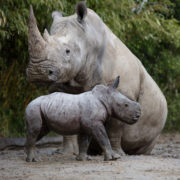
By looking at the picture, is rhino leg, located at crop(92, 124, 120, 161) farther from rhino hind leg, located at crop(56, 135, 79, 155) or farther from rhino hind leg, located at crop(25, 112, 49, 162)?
rhino hind leg, located at crop(56, 135, 79, 155)

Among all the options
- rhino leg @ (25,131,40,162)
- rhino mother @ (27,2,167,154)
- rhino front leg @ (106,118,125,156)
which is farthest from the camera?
rhino front leg @ (106,118,125,156)

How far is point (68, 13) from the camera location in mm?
8562

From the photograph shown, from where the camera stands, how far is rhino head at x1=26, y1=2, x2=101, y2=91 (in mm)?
5133

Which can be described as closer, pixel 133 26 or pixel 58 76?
pixel 58 76

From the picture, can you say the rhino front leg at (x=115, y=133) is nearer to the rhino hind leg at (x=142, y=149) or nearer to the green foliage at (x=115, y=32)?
the rhino hind leg at (x=142, y=149)

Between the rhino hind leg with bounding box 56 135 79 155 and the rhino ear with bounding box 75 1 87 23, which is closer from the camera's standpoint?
the rhino ear with bounding box 75 1 87 23

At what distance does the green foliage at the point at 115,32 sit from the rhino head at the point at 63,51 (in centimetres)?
162

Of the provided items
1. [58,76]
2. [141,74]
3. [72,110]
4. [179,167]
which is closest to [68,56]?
[58,76]

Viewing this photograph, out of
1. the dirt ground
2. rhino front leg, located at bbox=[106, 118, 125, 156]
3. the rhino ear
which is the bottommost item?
rhino front leg, located at bbox=[106, 118, 125, 156]

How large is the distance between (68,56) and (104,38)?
784 mm

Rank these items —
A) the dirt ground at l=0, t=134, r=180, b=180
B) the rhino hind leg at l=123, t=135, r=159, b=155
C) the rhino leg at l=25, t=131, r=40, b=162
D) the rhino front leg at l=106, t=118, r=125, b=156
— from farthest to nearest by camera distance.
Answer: the rhino hind leg at l=123, t=135, r=159, b=155, the rhino front leg at l=106, t=118, r=125, b=156, the rhino leg at l=25, t=131, r=40, b=162, the dirt ground at l=0, t=134, r=180, b=180

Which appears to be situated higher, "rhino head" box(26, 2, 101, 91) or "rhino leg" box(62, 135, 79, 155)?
"rhino head" box(26, 2, 101, 91)

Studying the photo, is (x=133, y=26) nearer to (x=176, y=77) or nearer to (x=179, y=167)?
(x=176, y=77)

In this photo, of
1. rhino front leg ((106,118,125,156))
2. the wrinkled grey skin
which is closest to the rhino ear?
the wrinkled grey skin
